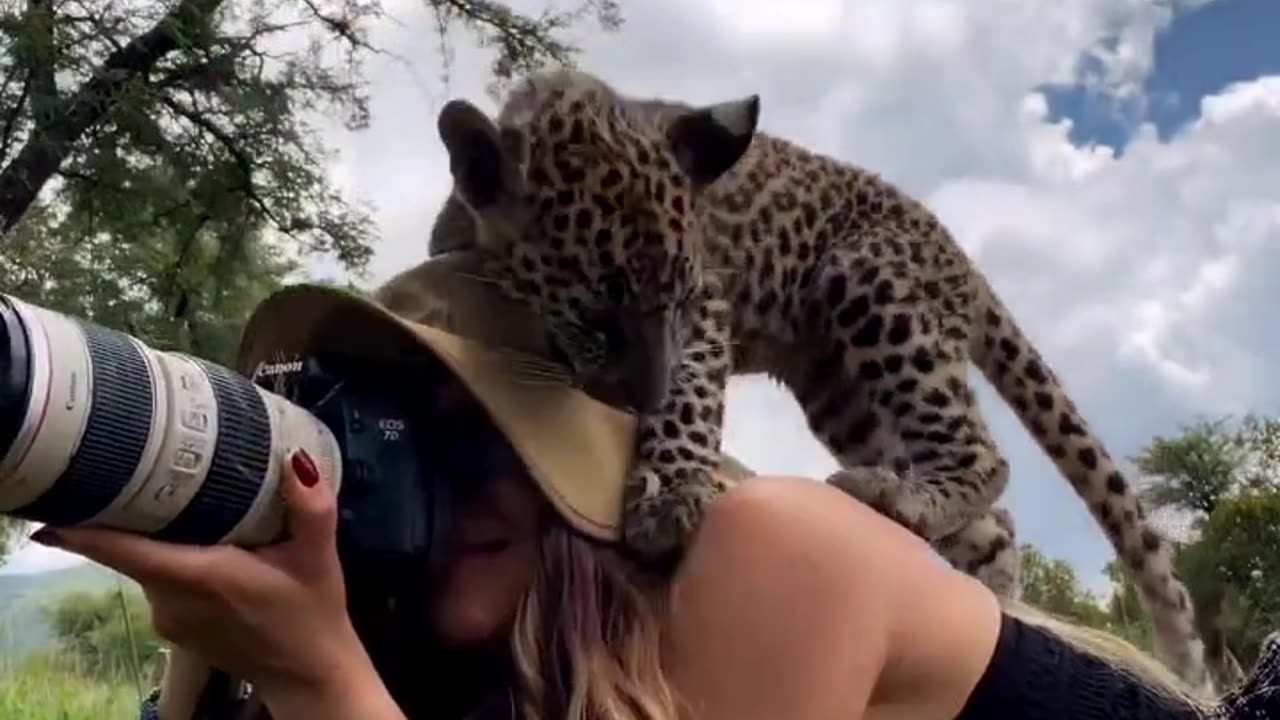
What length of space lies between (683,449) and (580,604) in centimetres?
15

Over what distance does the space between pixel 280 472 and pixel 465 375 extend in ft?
0.60

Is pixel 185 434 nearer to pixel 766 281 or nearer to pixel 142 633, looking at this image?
pixel 766 281

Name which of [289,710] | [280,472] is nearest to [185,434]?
[280,472]

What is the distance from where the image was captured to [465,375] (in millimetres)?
1217

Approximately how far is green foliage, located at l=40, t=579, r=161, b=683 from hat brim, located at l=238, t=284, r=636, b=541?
142cm

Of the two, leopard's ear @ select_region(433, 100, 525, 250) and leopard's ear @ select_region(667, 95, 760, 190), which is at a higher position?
leopard's ear @ select_region(667, 95, 760, 190)

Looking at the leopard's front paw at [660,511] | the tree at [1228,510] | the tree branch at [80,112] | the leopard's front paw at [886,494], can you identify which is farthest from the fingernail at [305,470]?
the tree branch at [80,112]

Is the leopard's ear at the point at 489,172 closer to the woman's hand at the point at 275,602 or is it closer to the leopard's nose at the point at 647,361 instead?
the leopard's nose at the point at 647,361

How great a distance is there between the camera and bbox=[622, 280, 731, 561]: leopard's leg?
124 cm

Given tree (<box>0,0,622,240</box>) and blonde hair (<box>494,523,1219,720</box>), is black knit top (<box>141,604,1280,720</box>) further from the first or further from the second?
tree (<box>0,0,622,240</box>)

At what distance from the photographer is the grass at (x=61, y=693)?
9.21 ft

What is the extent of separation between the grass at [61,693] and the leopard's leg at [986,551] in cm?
147

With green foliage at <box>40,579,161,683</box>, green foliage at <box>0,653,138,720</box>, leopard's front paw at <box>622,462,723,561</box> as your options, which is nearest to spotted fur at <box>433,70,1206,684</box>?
leopard's front paw at <box>622,462,723,561</box>

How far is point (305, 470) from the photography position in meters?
1.06
